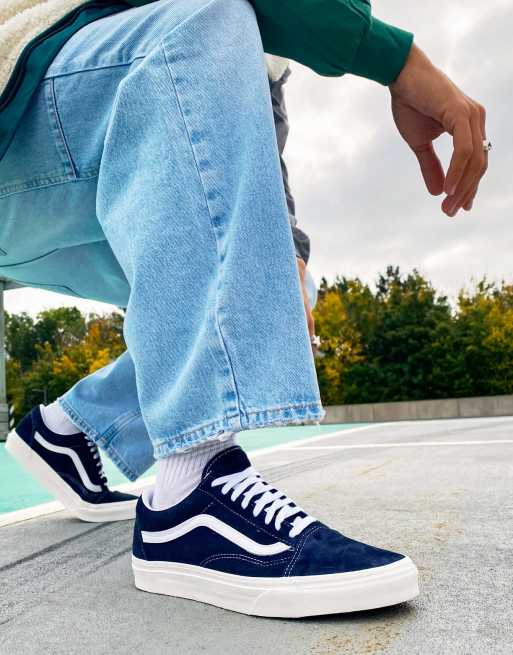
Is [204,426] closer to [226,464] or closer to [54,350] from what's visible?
[226,464]

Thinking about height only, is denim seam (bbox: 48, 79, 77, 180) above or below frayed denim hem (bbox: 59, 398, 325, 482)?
above

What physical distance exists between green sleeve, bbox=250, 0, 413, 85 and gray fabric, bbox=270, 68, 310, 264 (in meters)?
0.61

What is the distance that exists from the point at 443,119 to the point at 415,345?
72.5 ft

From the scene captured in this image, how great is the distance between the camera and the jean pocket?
108cm

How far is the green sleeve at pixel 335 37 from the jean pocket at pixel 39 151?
42cm

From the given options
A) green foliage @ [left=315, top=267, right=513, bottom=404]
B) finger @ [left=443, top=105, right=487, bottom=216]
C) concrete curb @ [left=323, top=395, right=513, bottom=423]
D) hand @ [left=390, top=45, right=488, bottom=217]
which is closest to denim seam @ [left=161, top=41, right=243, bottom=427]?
hand @ [left=390, top=45, right=488, bottom=217]

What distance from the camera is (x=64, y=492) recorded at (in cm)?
158

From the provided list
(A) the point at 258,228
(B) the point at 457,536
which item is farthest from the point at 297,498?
(A) the point at 258,228

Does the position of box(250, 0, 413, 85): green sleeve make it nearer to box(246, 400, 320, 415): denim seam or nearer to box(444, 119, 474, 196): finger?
box(444, 119, 474, 196): finger

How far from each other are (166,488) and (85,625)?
273mm

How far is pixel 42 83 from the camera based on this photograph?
1074 mm

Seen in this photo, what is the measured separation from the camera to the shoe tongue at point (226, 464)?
3.26 feet

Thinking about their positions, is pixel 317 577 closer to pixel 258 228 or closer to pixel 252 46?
pixel 258 228

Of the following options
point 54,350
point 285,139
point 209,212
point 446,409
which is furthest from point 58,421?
point 54,350
